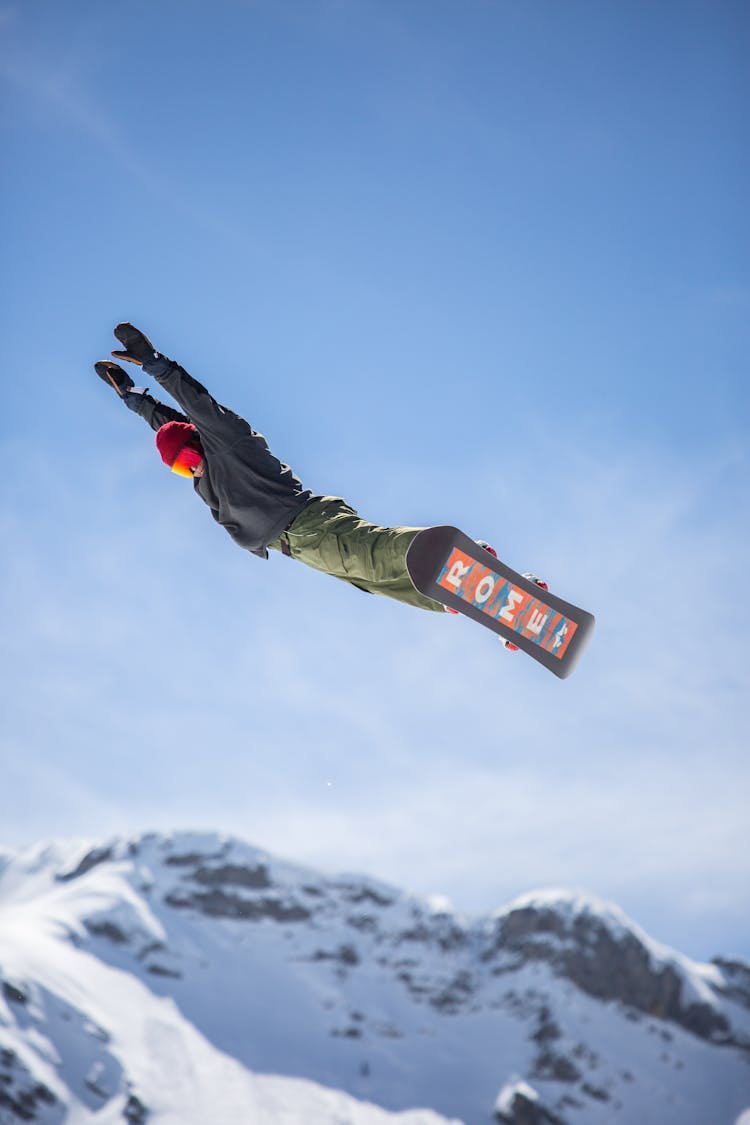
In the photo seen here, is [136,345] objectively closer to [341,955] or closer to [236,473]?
[236,473]

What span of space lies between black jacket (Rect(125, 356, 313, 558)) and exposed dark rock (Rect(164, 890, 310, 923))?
165780mm

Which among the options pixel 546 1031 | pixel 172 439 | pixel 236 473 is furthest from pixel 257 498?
pixel 546 1031

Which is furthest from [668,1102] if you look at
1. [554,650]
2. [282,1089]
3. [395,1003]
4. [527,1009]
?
[554,650]

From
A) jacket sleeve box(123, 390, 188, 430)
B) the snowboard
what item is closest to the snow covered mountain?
jacket sleeve box(123, 390, 188, 430)

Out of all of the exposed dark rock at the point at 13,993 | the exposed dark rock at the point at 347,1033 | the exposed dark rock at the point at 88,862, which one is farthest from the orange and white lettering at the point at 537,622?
the exposed dark rock at the point at 88,862

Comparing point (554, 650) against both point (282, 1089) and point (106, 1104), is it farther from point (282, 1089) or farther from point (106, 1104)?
point (282, 1089)

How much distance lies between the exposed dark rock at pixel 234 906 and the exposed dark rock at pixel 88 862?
21377 millimetres

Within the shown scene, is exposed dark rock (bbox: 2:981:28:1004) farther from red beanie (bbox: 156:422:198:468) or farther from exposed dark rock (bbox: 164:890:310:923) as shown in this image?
red beanie (bbox: 156:422:198:468)

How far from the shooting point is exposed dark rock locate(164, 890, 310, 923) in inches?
6437

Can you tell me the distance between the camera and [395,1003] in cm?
15162

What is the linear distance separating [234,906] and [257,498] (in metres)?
171

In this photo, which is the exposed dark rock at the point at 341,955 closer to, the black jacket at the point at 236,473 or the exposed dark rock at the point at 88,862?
the exposed dark rock at the point at 88,862

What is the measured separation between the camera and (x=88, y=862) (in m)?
180

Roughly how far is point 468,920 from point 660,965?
35.9 metres
